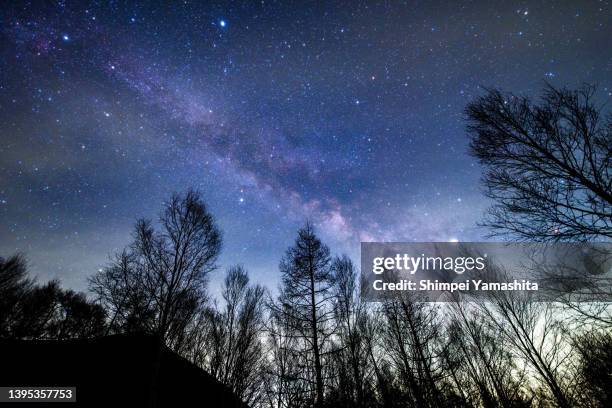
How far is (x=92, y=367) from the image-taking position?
226 inches

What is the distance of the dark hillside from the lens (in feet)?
17.9

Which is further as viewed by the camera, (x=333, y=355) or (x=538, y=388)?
(x=538, y=388)

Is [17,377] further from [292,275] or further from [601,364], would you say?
[601,364]

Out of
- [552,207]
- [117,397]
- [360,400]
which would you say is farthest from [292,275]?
[552,207]

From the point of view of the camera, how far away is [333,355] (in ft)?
33.6

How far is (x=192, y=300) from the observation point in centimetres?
856

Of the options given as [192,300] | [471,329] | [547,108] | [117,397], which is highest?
[547,108]

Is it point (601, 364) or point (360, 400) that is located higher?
point (601, 364)

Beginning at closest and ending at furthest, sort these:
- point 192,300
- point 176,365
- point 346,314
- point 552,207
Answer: point 552,207 → point 176,365 → point 192,300 → point 346,314

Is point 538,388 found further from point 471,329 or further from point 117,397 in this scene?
point 117,397

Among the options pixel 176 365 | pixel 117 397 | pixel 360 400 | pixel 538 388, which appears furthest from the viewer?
pixel 538 388

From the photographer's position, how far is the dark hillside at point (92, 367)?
545cm

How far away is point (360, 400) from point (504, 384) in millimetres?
8068

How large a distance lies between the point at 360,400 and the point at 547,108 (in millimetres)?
11597
